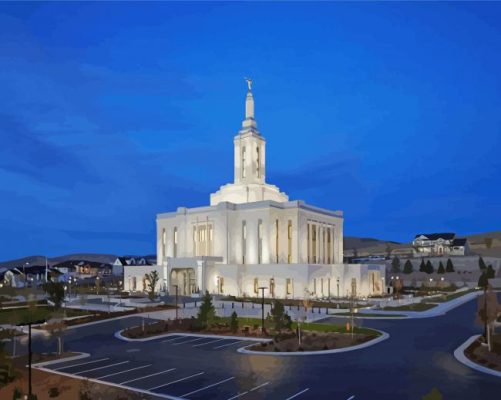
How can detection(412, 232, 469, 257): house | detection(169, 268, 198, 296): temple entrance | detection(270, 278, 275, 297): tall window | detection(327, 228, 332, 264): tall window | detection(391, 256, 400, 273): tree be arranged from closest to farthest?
detection(270, 278, 275, 297): tall window < detection(169, 268, 198, 296): temple entrance < detection(327, 228, 332, 264): tall window < detection(391, 256, 400, 273): tree < detection(412, 232, 469, 257): house

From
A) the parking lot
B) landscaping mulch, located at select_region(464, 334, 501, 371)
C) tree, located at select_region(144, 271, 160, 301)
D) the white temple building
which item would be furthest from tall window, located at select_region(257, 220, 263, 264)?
landscaping mulch, located at select_region(464, 334, 501, 371)

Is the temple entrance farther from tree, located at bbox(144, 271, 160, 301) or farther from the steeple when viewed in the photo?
the steeple

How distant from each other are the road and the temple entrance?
39.0 metres

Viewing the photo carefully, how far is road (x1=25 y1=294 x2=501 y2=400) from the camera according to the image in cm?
1942

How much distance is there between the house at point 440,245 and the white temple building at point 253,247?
65738 mm

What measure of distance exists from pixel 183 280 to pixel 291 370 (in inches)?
2135

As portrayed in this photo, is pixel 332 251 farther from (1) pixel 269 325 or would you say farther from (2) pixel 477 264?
(2) pixel 477 264

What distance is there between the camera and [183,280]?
7588 cm

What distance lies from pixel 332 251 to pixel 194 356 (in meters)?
58.3

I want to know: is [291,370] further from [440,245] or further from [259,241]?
[440,245]

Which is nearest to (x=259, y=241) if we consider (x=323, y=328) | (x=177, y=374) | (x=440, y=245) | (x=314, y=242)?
(x=314, y=242)

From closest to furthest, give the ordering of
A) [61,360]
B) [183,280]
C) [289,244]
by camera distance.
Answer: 1. [61,360]
2. [289,244]
3. [183,280]

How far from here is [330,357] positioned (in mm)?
26641

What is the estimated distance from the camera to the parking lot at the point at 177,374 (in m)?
19.5
